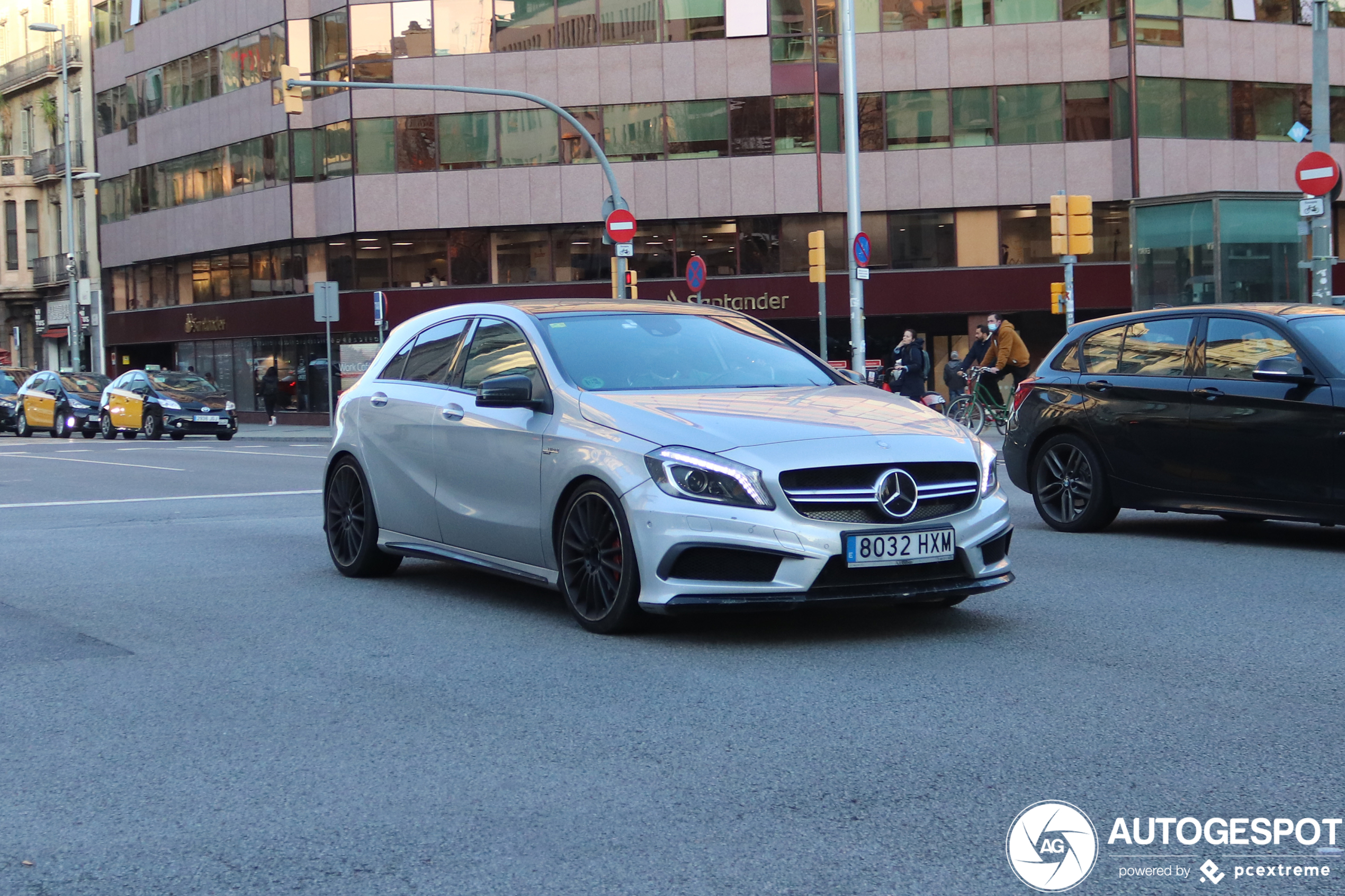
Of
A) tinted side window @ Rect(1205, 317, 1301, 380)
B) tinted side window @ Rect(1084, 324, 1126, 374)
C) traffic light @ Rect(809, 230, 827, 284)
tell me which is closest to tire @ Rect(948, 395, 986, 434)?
traffic light @ Rect(809, 230, 827, 284)

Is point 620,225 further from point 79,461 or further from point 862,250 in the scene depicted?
point 79,461

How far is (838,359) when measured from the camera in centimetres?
4253

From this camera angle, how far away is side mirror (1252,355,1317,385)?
9945mm

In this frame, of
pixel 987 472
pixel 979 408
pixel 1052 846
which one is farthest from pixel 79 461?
pixel 1052 846

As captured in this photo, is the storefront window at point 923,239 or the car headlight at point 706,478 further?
the storefront window at point 923,239

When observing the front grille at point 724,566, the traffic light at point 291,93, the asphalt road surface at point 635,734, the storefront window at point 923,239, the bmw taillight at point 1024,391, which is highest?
the traffic light at point 291,93

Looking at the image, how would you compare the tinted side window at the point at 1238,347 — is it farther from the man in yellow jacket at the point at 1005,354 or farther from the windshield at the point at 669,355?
the man in yellow jacket at the point at 1005,354

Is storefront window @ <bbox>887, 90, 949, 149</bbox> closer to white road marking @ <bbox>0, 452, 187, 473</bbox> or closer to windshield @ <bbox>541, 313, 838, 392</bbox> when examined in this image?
white road marking @ <bbox>0, 452, 187, 473</bbox>

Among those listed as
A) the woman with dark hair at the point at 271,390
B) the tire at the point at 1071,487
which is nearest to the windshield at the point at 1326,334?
the tire at the point at 1071,487

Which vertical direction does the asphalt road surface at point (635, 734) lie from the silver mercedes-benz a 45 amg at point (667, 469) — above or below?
below

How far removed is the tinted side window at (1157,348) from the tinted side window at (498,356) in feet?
15.9

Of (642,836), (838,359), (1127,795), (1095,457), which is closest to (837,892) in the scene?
(642,836)

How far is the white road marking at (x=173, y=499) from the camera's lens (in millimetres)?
15797

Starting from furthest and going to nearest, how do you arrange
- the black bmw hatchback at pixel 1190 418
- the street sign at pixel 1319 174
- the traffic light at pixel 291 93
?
the traffic light at pixel 291 93
the street sign at pixel 1319 174
the black bmw hatchback at pixel 1190 418
